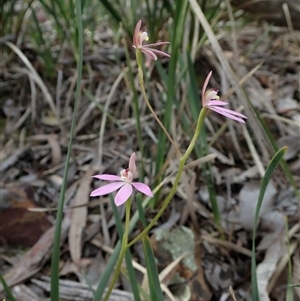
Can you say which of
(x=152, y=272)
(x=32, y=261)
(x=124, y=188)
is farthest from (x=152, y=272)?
(x=32, y=261)

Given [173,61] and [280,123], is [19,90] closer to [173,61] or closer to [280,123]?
[173,61]

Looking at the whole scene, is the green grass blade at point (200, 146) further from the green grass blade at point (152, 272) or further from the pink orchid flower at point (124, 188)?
the pink orchid flower at point (124, 188)

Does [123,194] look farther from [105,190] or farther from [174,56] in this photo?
[174,56]

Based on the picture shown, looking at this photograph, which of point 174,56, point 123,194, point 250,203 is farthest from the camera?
point 250,203

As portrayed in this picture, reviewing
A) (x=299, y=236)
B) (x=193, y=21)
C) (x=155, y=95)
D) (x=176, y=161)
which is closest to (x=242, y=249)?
(x=299, y=236)

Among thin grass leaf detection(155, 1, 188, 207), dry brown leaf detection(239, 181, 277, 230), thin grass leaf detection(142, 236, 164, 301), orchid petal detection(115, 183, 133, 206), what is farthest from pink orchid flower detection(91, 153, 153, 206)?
dry brown leaf detection(239, 181, 277, 230)

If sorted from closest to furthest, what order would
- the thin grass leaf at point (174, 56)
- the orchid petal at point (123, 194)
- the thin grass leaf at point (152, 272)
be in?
the orchid petal at point (123, 194) → the thin grass leaf at point (152, 272) → the thin grass leaf at point (174, 56)

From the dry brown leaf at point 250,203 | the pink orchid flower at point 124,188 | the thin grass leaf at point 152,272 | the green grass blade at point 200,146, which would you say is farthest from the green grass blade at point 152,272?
the dry brown leaf at point 250,203

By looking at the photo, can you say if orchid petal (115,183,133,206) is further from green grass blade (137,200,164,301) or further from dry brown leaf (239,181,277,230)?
dry brown leaf (239,181,277,230)
